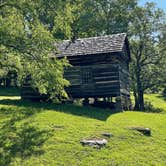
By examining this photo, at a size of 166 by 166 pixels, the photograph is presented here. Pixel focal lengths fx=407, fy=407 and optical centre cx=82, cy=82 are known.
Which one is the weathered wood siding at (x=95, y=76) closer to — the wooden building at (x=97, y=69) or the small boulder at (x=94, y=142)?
the wooden building at (x=97, y=69)

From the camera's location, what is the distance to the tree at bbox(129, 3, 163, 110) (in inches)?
1849

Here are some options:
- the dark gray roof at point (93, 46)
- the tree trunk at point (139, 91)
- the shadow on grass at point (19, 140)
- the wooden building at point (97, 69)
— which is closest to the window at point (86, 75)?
the wooden building at point (97, 69)

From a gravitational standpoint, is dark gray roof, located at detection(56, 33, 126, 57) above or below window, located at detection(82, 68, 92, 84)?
above

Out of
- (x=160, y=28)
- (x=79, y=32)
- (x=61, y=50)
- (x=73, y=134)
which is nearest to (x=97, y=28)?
(x=79, y=32)

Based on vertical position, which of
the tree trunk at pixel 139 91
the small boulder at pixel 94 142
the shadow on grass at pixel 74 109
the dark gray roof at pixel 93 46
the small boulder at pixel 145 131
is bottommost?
the small boulder at pixel 94 142

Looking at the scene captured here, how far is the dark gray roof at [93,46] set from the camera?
3438 centimetres

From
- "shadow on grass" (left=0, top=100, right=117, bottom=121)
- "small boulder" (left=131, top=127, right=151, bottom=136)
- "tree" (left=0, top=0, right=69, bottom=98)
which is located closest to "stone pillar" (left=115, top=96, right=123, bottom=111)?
"shadow on grass" (left=0, top=100, right=117, bottom=121)

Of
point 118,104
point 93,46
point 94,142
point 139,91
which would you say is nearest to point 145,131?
point 94,142

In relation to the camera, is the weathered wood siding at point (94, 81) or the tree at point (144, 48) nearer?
the weathered wood siding at point (94, 81)

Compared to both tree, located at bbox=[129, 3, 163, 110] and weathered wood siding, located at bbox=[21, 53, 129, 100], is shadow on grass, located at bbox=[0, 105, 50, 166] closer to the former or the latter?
weathered wood siding, located at bbox=[21, 53, 129, 100]

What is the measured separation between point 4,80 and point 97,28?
61.6 ft

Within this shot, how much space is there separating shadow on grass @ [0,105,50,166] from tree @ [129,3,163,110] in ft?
81.5

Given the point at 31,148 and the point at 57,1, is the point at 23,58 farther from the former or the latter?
the point at 31,148

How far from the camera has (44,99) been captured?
3519 cm
